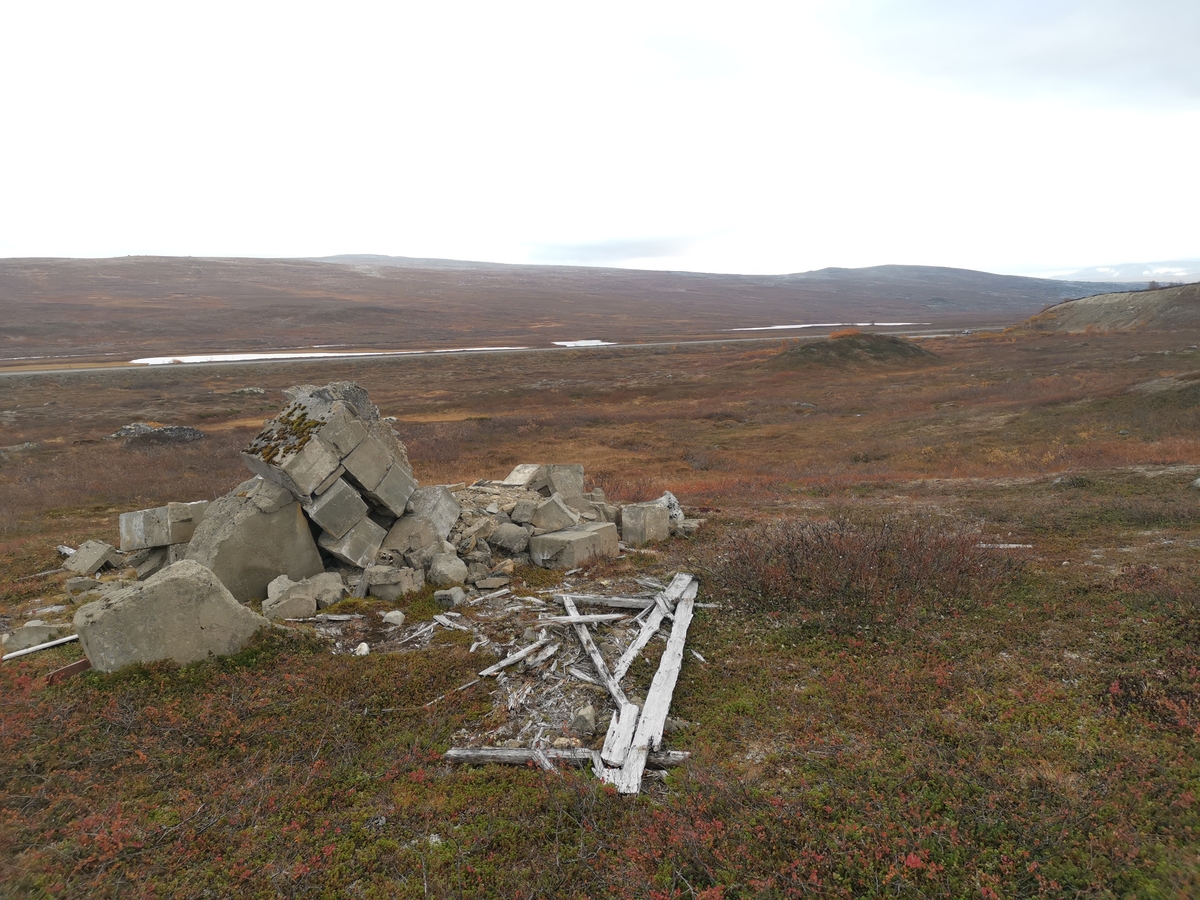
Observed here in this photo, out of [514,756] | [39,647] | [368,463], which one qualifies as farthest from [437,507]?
[514,756]

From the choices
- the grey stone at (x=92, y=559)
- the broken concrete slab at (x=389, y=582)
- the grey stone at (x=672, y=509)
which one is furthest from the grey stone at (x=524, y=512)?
the grey stone at (x=92, y=559)

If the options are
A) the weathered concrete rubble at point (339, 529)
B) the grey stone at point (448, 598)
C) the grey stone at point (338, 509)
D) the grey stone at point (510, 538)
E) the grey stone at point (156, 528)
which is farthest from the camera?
the grey stone at point (510, 538)

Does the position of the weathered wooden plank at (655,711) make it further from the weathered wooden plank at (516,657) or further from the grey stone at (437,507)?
the grey stone at (437,507)

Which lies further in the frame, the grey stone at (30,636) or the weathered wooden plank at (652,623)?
the grey stone at (30,636)

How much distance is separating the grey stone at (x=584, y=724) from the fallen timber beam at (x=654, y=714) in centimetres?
50

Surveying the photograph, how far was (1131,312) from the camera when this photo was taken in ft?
221

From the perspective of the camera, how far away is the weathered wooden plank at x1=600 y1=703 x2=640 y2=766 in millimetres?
5637

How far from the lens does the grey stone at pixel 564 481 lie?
13.6m

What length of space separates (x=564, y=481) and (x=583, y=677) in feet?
22.5

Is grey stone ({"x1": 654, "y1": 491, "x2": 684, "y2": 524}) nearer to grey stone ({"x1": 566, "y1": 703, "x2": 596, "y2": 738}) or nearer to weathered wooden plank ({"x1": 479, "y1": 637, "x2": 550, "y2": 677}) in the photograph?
weathered wooden plank ({"x1": 479, "y1": 637, "x2": 550, "y2": 677})

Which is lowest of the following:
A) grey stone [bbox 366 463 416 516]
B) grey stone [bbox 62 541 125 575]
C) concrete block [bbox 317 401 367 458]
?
grey stone [bbox 62 541 125 575]

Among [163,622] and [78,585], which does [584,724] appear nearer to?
[163,622]

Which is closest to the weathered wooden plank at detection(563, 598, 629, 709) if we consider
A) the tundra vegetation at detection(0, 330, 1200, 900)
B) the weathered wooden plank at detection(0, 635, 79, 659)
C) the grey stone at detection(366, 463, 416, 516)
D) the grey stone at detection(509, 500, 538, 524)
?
the tundra vegetation at detection(0, 330, 1200, 900)

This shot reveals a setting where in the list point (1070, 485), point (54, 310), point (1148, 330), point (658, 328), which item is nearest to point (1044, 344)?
point (1148, 330)
